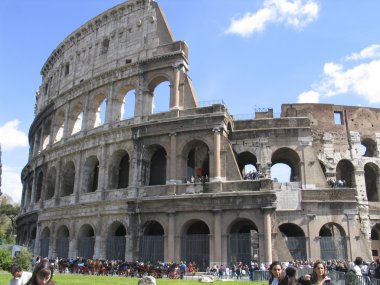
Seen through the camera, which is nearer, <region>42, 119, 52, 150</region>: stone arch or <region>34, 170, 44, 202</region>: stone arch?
<region>34, 170, 44, 202</region>: stone arch

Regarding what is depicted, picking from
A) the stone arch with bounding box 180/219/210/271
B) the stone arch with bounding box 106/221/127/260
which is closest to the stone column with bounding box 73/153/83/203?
the stone arch with bounding box 106/221/127/260

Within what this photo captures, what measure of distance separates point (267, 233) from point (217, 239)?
2414 millimetres

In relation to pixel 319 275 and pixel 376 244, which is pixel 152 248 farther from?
pixel 319 275

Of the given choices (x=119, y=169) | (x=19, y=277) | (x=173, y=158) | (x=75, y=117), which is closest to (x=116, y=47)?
(x=75, y=117)

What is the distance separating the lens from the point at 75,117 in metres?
27.1

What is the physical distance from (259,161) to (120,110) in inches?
358

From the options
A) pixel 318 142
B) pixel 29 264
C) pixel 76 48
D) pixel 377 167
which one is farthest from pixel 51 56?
pixel 377 167

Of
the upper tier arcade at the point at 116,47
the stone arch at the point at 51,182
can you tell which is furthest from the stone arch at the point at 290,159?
the stone arch at the point at 51,182

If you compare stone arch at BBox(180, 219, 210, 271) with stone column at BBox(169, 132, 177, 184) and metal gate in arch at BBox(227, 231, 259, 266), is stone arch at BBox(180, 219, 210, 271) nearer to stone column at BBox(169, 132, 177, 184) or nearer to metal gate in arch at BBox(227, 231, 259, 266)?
metal gate in arch at BBox(227, 231, 259, 266)

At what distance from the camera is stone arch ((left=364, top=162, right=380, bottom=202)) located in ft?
82.6

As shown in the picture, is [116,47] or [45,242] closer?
[116,47]

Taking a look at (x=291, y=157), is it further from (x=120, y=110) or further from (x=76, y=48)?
(x=76, y=48)

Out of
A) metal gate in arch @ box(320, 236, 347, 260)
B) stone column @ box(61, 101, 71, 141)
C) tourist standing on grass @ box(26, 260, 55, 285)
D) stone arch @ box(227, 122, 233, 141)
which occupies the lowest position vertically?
tourist standing on grass @ box(26, 260, 55, 285)

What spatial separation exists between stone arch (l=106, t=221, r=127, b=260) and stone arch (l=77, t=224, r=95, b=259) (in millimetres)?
1280
